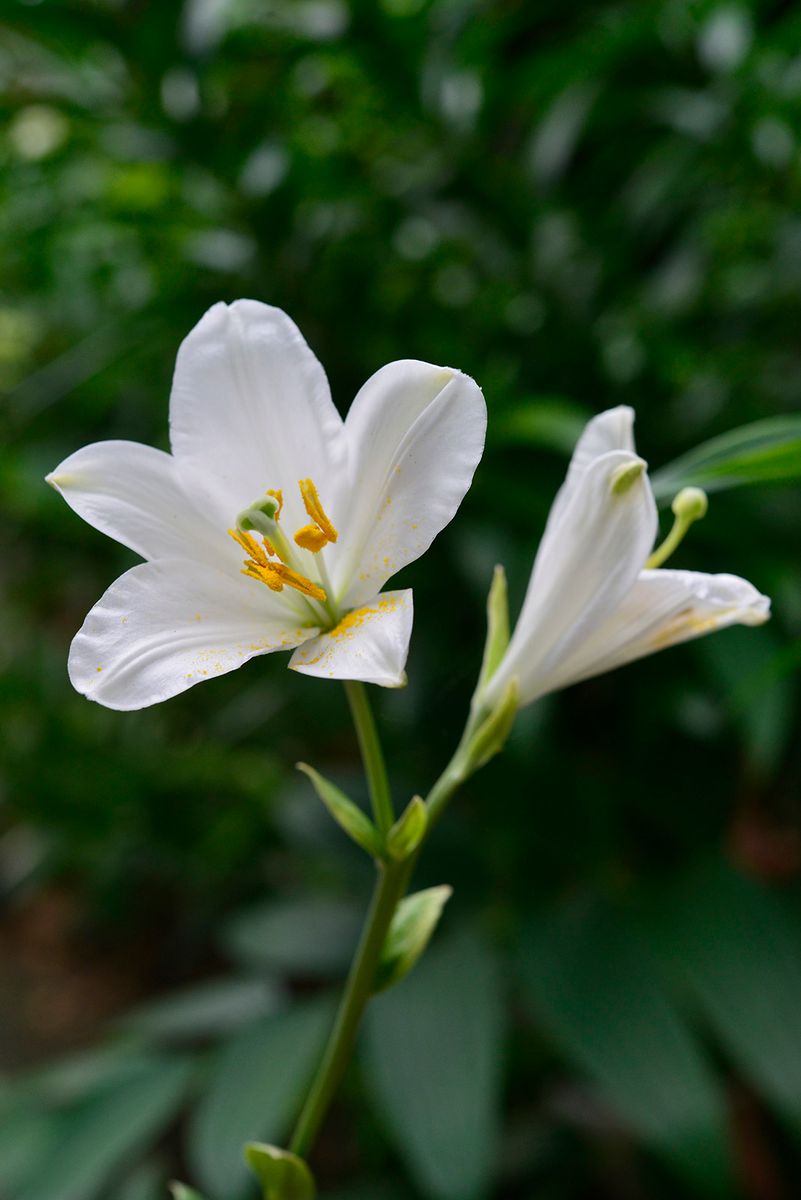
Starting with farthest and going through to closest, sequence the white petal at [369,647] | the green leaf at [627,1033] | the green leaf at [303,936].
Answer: the green leaf at [303,936]
the green leaf at [627,1033]
the white petal at [369,647]

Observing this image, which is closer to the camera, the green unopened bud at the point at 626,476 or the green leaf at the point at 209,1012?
the green unopened bud at the point at 626,476

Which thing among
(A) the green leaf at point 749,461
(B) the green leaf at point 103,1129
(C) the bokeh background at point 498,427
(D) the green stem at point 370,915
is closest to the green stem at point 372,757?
(D) the green stem at point 370,915

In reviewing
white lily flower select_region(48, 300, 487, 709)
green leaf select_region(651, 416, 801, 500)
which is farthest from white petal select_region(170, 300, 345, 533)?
green leaf select_region(651, 416, 801, 500)

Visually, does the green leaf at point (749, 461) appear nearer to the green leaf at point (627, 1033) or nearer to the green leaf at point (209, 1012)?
the green leaf at point (627, 1033)

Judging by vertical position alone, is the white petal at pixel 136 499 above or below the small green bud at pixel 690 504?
above

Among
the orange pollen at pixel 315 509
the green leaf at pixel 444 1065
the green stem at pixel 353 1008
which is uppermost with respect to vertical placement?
the orange pollen at pixel 315 509

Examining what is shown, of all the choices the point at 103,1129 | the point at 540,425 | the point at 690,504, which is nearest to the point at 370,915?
the point at 690,504

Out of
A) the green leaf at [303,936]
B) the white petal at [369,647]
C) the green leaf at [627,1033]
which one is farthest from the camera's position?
the green leaf at [303,936]
